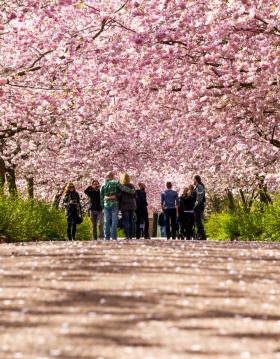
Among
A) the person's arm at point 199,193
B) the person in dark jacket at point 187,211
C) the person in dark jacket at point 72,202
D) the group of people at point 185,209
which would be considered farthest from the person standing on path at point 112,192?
the person in dark jacket at point 187,211

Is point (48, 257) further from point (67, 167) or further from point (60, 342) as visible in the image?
point (67, 167)

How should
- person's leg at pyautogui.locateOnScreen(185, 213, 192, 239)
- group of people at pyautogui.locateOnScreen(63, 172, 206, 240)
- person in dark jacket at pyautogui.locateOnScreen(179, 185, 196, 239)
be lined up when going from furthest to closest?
person's leg at pyautogui.locateOnScreen(185, 213, 192, 239) → person in dark jacket at pyautogui.locateOnScreen(179, 185, 196, 239) → group of people at pyautogui.locateOnScreen(63, 172, 206, 240)

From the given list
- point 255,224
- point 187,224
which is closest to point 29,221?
point 187,224

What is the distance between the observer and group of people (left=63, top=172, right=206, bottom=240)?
78.2 feet

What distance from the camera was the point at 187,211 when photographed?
2984 centimetres

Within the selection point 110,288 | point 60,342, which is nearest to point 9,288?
point 110,288

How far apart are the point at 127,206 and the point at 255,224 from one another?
395 inches

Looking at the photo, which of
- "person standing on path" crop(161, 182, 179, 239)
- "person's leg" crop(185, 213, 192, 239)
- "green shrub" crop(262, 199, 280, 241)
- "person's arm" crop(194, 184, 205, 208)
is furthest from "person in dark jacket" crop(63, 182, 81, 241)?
"green shrub" crop(262, 199, 280, 241)

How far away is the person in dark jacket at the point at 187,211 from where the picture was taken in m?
29.7

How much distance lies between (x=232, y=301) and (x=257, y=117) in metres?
17.6

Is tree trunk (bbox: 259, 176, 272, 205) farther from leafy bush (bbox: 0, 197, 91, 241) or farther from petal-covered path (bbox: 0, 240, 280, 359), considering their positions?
petal-covered path (bbox: 0, 240, 280, 359)

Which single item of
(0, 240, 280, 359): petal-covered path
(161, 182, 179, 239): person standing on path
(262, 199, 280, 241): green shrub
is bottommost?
(0, 240, 280, 359): petal-covered path

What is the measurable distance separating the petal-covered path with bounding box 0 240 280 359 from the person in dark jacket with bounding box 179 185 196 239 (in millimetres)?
15000

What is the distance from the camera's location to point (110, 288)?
414 inches
